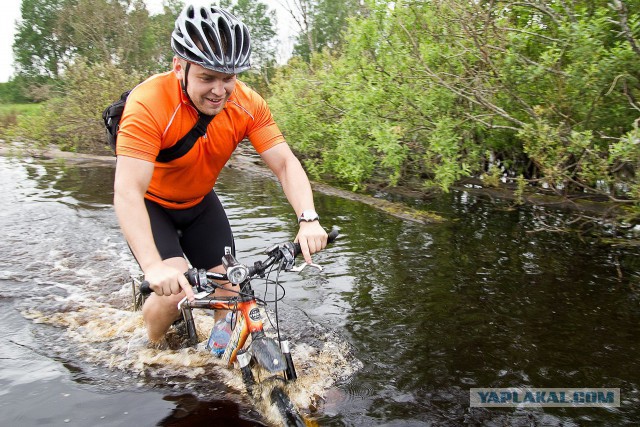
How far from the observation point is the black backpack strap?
3.64 meters

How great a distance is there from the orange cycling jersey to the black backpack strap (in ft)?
0.10

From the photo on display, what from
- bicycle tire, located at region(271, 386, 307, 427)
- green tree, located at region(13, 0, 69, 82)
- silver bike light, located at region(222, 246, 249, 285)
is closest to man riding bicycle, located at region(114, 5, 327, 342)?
silver bike light, located at region(222, 246, 249, 285)

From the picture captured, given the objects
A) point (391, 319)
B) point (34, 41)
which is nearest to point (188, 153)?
point (391, 319)

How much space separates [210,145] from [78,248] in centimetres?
553

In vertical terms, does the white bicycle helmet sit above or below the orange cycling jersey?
above

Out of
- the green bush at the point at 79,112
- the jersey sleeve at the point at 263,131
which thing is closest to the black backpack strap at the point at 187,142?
the jersey sleeve at the point at 263,131

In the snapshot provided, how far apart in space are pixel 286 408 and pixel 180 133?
6.44 ft

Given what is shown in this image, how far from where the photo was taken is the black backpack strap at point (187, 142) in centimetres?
364

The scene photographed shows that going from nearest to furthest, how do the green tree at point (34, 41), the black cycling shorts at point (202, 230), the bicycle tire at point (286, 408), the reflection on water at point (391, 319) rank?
the bicycle tire at point (286, 408), the reflection on water at point (391, 319), the black cycling shorts at point (202, 230), the green tree at point (34, 41)

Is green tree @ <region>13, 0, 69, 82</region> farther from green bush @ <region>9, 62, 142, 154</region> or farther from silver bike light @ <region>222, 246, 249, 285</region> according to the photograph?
silver bike light @ <region>222, 246, 249, 285</region>

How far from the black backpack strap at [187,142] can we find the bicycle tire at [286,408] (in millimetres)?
1739

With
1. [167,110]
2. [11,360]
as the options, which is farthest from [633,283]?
[11,360]

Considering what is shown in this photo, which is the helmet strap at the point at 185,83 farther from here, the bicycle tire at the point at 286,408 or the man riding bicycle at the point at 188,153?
the bicycle tire at the point at 286,408

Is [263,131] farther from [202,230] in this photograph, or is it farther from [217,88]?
[202,230]
